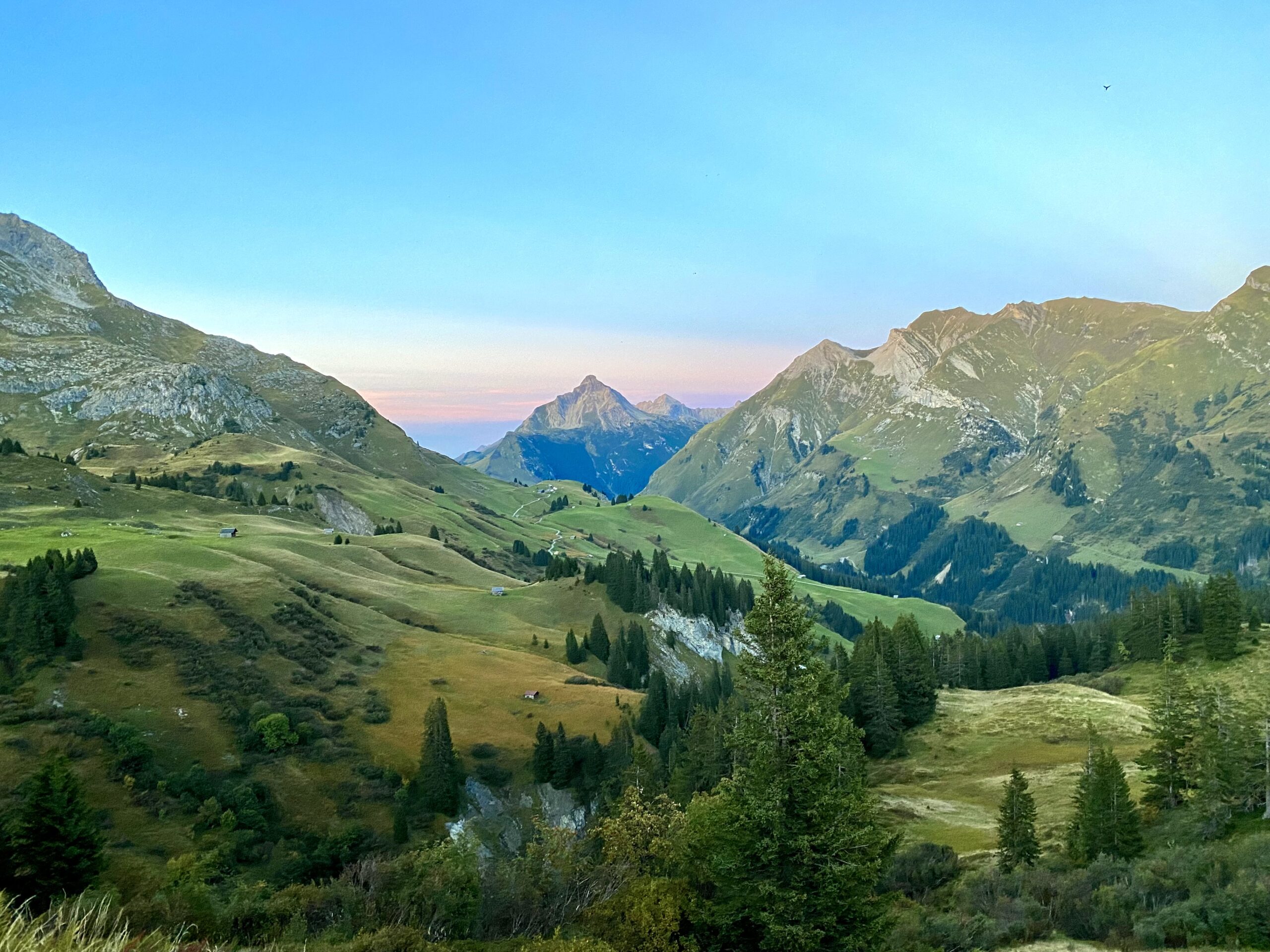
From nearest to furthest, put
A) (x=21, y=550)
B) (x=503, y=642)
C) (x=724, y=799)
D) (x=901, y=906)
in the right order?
(x=724, y=799)
(x=901, y=906)
(x=21, y=550)
(x=503, y=642)

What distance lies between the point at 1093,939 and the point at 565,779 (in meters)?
68.9

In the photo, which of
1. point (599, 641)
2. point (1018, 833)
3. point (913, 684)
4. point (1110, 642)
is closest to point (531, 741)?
point (599, 641)

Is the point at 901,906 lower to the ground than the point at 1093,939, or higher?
lower

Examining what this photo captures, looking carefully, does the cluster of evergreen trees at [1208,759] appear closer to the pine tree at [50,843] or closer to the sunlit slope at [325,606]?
the sunlit slope at [325,606]

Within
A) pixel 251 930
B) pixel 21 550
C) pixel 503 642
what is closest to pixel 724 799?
pixel 251 930

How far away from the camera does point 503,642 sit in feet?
464

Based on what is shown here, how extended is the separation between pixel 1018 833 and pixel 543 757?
60.6m

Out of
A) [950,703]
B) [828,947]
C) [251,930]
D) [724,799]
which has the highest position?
[724,799]

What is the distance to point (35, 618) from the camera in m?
81.6

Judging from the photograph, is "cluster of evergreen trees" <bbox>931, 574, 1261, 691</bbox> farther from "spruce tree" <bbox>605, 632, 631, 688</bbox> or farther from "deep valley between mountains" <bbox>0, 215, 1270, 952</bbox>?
"spruce tree" <bbox>605, 632, 631, 688</bbox>

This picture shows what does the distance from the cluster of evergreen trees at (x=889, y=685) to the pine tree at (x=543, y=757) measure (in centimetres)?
4184

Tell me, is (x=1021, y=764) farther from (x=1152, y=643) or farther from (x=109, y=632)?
(x=109, y=632)

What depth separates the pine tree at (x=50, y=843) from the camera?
121 ft

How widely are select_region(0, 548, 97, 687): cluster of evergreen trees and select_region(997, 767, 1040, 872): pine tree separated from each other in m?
97.8
